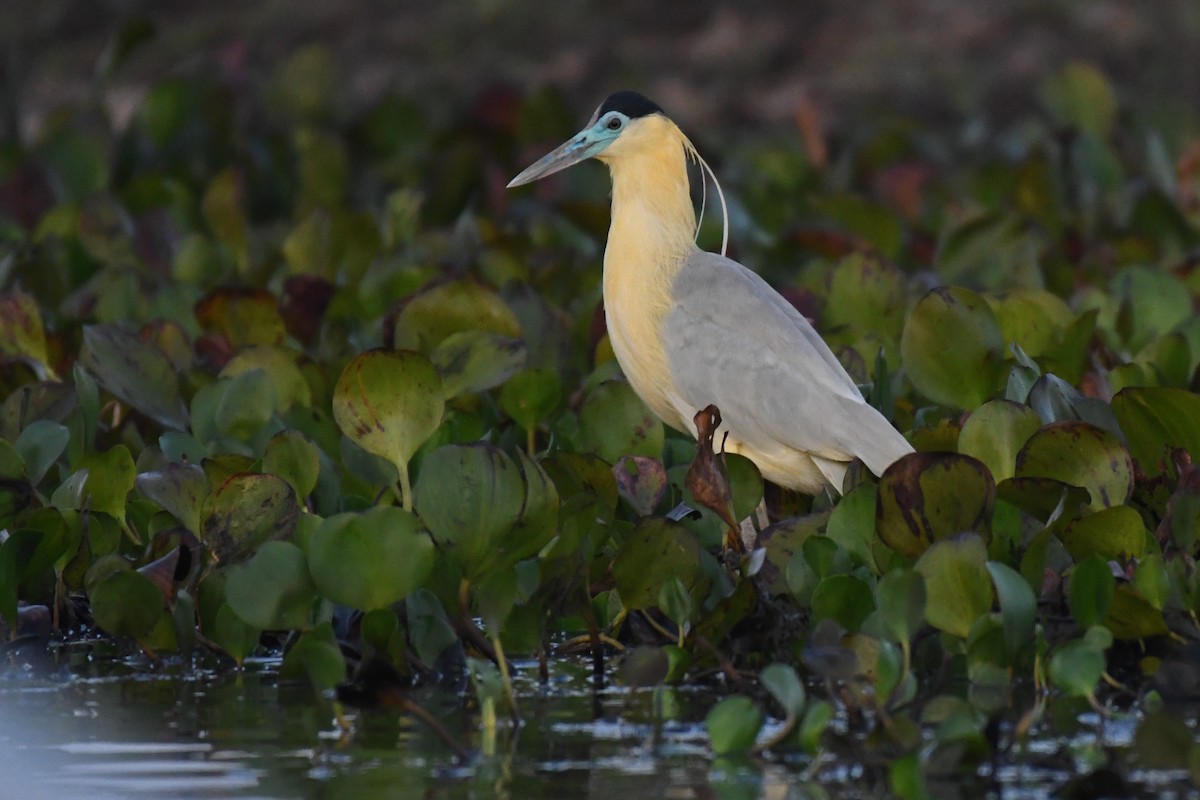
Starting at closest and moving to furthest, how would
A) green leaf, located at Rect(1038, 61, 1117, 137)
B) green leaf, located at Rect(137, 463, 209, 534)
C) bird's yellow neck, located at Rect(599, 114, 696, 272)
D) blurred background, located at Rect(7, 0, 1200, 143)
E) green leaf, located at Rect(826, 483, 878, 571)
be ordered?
green leaf, located at Rect(826, 483, 878, 571), green leaf, located at Rect(137, 463, 209, 534), bird's yellow neck, located at Rect(599, 114, 696, 272), green leaf, located at Rect(1038, 61, 1117, 137), blurred background, located at Rect(7, 0, 1200, 143)

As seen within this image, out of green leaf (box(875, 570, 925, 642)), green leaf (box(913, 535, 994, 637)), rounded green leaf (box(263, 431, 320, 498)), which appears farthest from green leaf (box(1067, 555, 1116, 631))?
rounded green leaf (box(263, 431, 320, 498))

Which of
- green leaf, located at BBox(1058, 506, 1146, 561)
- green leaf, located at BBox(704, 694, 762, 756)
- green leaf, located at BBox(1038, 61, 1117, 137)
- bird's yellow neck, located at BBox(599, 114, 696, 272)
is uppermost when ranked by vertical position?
green leaf, located at BBox(1038, 61, 1117, 137)

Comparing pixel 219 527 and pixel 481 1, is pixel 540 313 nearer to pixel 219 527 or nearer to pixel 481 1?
pixel 219 527

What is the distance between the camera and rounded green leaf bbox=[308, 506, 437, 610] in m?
4.12

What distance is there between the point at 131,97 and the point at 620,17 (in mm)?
4154

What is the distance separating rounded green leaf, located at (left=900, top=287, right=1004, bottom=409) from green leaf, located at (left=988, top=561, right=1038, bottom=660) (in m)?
1.48

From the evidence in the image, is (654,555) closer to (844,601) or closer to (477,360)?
(844,601)

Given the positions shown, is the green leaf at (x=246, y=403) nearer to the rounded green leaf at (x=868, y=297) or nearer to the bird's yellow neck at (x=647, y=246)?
the bird's yellow neck at (x=647, y=246)

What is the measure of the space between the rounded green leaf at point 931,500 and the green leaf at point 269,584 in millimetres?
1251

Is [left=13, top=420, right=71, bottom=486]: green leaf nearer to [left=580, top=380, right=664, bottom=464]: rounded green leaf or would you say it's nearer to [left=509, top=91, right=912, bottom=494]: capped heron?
[left=580, top=380, right=664, bottom=464]: rounded green leaf

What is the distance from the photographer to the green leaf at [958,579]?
409 centimetres

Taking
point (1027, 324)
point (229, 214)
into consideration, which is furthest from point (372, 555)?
point (229, 214)

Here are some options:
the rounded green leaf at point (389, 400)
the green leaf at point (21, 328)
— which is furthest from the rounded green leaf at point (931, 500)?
the green leaf at point (21, 328)

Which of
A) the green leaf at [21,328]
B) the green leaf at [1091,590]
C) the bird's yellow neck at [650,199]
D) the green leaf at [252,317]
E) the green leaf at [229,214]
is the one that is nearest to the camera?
the green leaf at [1091,590]
